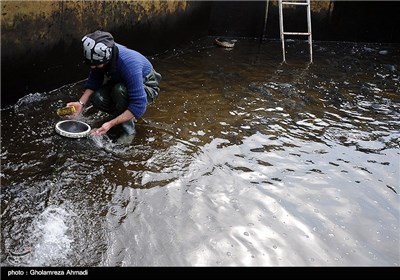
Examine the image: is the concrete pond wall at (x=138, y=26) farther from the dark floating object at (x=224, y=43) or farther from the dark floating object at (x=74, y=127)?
the dark floating object at (x=74, y=127)

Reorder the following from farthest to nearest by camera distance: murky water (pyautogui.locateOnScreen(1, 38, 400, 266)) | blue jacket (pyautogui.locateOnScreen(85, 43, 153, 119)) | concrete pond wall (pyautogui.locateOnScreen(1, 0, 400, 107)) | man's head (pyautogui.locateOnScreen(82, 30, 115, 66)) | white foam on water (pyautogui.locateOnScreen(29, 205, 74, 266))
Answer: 1. concrete pond wall (pyautogui.locateOnScreen(1, 0, 400, 107))
2. blue jacket (pyautogui.locateOnScreen(85, 43, 153, 119))
3. man's head (pyautogui.locateOnScreen(82, 30, 115, 66))
4. murky water (pyautogui.locateOnScreen(1, 38, 400, 266))
5. white foam on water (pyautogui.locateOnScreen(29, 205, 74, 266))

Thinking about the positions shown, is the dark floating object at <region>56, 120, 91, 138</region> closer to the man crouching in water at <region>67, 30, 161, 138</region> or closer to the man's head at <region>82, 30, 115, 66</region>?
the man crouching in water at <region>67, 30, 161, 138</region>


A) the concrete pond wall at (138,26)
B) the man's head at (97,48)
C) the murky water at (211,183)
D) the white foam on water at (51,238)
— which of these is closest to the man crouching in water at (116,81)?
the man's head at (97,48)

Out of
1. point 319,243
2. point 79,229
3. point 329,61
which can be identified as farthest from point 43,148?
point 329,61

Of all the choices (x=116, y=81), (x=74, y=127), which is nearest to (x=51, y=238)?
(x=74, y=127)

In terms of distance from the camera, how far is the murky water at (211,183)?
3.39 meters

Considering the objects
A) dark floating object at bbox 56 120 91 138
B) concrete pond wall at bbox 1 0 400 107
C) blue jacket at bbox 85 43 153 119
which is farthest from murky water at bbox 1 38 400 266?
blue jacket at bbox 85 43 153 119

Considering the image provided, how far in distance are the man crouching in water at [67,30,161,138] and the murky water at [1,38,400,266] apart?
0.44 meters

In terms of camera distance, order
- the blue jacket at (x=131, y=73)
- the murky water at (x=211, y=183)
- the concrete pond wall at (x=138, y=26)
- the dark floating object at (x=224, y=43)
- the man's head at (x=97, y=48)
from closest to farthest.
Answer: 1. the murky water at (x=211, y=183)
2. the man's head at (x=97, y=48)
3. the blue jacket at (x=131, y=73)
4. the concrete pond wall at (x=138, y=26)
5. the dark floating object at (x=224, y=43)

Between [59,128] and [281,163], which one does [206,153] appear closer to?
[281,163]

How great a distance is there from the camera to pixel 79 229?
3.44 metres

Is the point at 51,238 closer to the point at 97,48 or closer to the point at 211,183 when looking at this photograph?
the point at 211,183

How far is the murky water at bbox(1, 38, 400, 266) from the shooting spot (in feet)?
11.1

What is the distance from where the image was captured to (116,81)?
4656 millimetres
